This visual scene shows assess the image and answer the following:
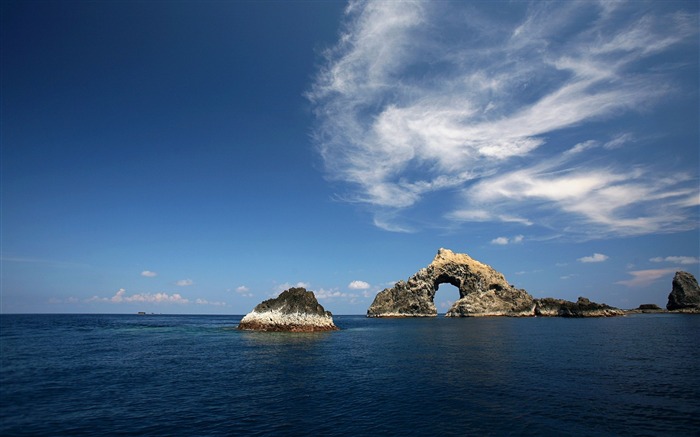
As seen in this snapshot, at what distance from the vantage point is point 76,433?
1608cm

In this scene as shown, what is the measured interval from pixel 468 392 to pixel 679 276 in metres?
184

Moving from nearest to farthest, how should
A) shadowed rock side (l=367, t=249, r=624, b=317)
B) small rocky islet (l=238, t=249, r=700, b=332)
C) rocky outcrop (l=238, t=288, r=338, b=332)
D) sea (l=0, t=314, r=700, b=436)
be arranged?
1. sea (l=0, t=314, r=700, b=436)
2. rocky outcrop (l=238, t=288, r=338, b=332)
3. shadowed rock side (l=367, t=249, r=624, b=317)
4. small rocky islet (l=238, t=249, r=700, b=332)

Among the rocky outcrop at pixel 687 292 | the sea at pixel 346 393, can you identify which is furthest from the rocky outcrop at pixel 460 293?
the sea at pixel 346 393

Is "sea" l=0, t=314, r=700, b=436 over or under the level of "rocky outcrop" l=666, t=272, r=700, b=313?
under

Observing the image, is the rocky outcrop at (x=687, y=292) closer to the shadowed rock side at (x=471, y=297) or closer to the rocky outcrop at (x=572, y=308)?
the shadowed rock side at (x=471, y=297)

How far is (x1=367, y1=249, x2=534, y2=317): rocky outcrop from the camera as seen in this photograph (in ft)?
486

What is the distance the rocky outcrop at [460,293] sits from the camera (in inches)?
5832

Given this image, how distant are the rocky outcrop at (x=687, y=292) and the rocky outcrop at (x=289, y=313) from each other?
168409 mm

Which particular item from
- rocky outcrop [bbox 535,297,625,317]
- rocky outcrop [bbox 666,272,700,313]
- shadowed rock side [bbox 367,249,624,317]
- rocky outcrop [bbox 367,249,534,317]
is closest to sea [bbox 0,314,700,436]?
rocky outcrop [bbox 535,297,625,317]

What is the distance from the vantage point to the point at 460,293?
15925cm

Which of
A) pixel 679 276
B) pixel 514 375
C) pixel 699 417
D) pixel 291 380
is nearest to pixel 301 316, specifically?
pixel 291 380

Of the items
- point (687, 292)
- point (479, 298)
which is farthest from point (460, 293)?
point (687, 292)

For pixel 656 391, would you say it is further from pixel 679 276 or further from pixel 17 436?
Result: pixel 679 276

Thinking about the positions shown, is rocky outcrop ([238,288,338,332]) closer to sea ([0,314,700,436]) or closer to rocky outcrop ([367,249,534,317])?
sea ([0,314,700,436])
